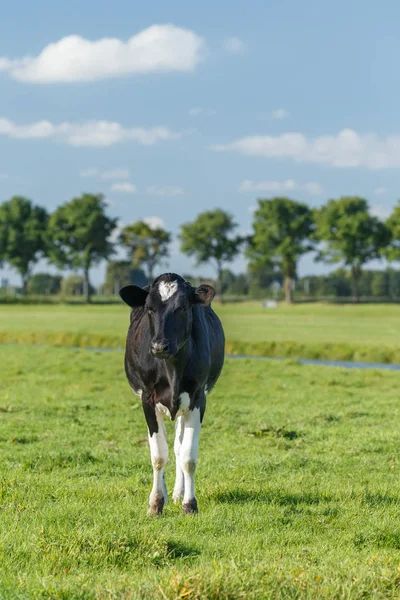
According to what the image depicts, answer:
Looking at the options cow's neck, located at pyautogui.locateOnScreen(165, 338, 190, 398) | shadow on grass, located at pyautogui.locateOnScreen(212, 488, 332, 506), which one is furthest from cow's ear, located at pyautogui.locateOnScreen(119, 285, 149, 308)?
shadow on grass, located at pyautogui.locateOnScreen(212, 488, 332, 506)

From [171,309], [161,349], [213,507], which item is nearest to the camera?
[161,349]

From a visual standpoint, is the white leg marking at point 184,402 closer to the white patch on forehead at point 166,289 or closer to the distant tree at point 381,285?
the white patch on forehead at point 166,289

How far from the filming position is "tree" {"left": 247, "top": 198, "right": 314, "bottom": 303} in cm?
11250

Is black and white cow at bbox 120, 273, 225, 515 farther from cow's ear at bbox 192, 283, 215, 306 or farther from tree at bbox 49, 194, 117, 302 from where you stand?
tree at bbox 49, 194, 117, 302

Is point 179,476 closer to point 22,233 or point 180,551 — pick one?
point 180,551

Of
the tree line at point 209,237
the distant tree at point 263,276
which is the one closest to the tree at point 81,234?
the tree line at point 209,237

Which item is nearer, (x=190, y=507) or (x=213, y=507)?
(x=190, y=507)

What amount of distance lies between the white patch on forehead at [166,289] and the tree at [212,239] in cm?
11364

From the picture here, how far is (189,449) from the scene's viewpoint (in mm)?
7922

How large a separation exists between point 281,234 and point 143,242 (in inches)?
871

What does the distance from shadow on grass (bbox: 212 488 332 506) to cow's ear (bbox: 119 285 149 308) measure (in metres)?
2.39

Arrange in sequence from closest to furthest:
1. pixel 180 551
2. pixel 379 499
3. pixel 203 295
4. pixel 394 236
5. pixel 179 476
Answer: pixel 180 551, pixel 203 295, pixel 179 476, pixel 379 499, pixel 394 236

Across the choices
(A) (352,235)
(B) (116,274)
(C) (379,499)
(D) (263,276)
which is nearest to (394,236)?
(A) (352,235)

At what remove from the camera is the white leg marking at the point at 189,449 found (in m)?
7.91
